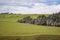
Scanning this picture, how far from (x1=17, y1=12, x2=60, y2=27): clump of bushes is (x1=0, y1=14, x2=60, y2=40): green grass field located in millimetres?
59

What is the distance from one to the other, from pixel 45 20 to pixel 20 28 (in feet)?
1.59

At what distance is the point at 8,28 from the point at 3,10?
1.16 feet

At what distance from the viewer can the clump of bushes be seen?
2662 mm

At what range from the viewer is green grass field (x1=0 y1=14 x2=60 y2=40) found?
103 inches

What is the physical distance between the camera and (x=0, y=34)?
8.57 ft

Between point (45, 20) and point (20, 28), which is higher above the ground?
point (45, 20)

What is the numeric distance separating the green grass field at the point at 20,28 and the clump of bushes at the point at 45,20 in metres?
0.06

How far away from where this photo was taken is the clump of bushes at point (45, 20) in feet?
8.73

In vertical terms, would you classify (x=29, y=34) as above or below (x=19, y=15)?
below

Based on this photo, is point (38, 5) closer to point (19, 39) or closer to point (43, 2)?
point (43, 2)

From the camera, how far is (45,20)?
8.85ft

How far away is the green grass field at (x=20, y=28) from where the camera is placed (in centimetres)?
261

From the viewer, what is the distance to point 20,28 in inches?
104

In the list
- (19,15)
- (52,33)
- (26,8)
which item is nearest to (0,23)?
(19,15)
